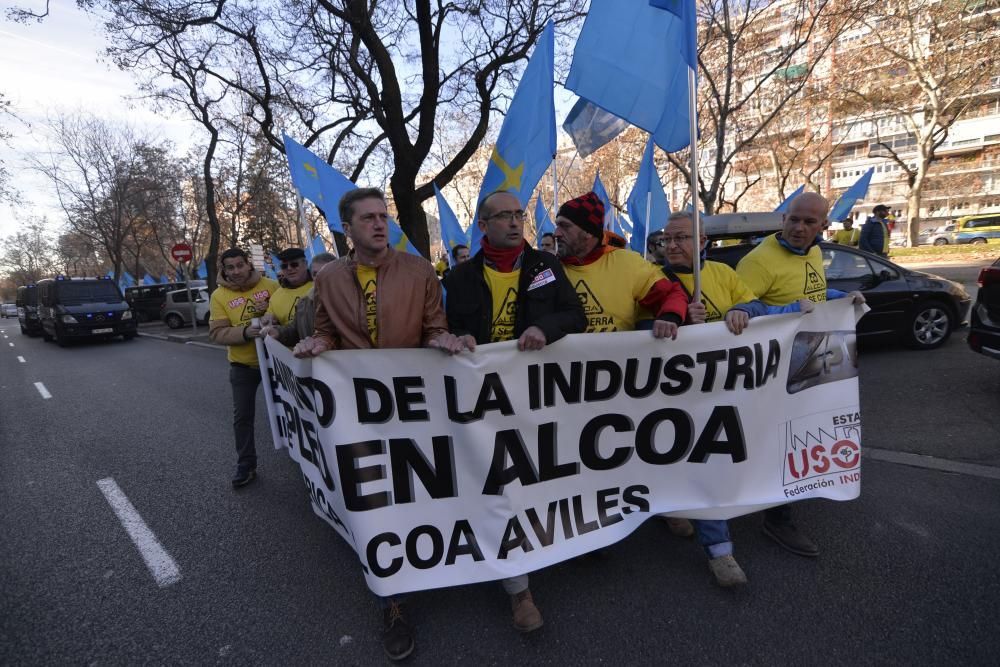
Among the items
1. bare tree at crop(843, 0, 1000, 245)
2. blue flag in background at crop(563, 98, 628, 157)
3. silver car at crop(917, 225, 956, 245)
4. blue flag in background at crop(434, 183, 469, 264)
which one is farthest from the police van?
silver car at crop(917, 225, 956, 245)

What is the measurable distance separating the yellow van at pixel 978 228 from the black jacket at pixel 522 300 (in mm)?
44332

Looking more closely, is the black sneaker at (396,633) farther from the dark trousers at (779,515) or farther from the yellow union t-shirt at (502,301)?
the dark trousers at (779,515)

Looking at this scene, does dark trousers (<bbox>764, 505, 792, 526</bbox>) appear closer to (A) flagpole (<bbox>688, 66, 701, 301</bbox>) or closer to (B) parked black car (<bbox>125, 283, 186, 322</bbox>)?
(A) flagpole (<bbox>688, 66, 701, 301</bbox>)

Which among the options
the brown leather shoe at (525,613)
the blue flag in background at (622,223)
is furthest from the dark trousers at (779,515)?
the blue flag in background at (622,223)

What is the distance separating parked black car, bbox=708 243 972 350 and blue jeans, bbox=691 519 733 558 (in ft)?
14.5

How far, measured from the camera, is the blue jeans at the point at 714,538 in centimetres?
247

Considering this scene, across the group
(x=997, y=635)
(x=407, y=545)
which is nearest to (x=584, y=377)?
(x=407, y=545)

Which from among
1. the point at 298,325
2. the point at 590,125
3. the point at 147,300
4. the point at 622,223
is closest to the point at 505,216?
the point at 298,325

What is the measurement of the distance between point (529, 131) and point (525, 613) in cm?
365

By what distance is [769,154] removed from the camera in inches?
1175

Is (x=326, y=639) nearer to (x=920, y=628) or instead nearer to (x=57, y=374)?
(x=920, y=628)

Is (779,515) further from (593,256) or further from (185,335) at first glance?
(185,335)

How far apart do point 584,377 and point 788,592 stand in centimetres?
143

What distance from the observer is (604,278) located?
8.54ft
